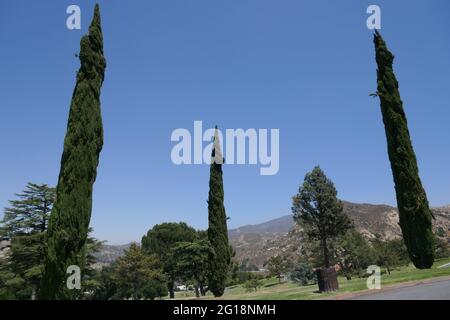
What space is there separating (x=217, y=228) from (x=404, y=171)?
16.5 metres

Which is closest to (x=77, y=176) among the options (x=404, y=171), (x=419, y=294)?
(x=419, y=294)

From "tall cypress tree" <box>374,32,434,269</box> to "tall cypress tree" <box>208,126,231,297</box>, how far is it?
15.2 m

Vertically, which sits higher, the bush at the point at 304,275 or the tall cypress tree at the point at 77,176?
the tall cypress tree at the point at 77,176

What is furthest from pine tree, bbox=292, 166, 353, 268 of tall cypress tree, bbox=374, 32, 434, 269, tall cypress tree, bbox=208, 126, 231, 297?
tall cypress tree, bbox=374, 32, 434, 269

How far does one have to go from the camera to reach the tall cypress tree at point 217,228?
3055 cm

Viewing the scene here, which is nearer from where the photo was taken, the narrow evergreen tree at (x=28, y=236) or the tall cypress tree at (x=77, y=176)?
the tall cypress tree at (x=77, y=176)

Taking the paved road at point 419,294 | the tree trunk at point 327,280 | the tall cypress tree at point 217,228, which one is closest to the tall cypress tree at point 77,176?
the tree trunk at point 327,280

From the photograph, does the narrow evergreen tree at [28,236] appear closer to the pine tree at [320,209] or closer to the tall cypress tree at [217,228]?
the tall cypress tree at [217,228]

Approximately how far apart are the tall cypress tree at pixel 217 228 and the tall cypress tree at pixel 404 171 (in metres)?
15.2

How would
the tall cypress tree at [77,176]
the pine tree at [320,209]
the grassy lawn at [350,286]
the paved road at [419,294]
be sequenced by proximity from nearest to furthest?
the paved road at [419,294], the tall cypress tree at [77,176], the grassy lawn at [350,286], the pine tree at [320,209]

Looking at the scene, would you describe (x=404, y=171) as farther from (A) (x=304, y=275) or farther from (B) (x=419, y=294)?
(A) (x=304, y=275)

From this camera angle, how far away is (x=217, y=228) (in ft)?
105

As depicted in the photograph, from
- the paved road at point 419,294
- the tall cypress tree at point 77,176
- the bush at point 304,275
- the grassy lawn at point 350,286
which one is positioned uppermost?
the tall cypress tree at point 77,176
